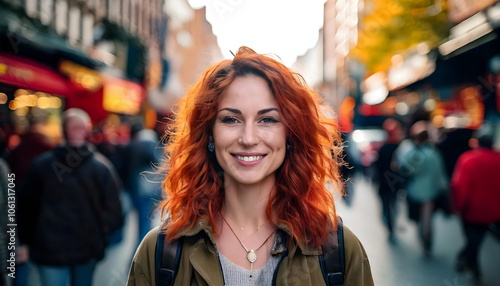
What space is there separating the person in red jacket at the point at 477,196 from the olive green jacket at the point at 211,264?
13.5ft

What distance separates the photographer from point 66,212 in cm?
337

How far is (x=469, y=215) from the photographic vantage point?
5094mm

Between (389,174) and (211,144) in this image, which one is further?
(389,174)

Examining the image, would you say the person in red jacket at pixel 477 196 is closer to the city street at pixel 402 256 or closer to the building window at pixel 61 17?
the city street at pixel 402 256

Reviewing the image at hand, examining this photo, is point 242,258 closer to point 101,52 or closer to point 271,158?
point 271,158

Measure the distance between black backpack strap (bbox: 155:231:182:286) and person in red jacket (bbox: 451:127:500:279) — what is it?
461 cm

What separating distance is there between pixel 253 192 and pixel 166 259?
46 cm

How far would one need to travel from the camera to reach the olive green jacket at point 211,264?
1547 mm

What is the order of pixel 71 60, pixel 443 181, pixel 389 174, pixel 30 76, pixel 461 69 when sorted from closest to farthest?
pixel 443 181 → pixel 389 174 → pixel 30 76 → pixel 461 69 → pixel 71 60

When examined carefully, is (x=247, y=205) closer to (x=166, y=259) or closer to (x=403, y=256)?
(x=166, y=259)

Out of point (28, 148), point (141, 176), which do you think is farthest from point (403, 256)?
point (28, 148)

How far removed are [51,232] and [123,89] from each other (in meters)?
15.4

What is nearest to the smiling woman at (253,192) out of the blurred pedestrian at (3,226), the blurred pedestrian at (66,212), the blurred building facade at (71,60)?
the blurred pedestrian at (3,226)

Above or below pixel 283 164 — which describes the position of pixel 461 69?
above
